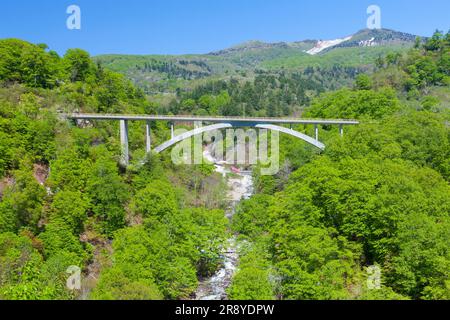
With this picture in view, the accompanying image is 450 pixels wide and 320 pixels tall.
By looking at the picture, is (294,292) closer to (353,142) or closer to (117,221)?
(117,221)

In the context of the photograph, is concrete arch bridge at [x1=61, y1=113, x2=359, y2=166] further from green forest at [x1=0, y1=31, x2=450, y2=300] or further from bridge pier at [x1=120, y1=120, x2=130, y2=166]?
green forest at [x1=0, y1=31, x2=450, y2=300]

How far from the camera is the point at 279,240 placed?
19.3 meters

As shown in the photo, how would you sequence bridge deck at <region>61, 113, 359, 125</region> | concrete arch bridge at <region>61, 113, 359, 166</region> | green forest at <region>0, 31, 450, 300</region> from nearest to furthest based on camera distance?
green forest at <region>0, 31, 450, 300</region>, bridge deck at <region>61, 113, 359, 125</region>, concrete arch bridge at <region>61, 113, 359, 166</region>

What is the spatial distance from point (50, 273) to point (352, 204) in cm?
1295

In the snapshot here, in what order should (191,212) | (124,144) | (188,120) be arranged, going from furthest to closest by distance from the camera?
(188,120) → (124,144) → (191,212)

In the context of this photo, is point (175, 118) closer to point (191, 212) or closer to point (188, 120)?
point (188, 120)

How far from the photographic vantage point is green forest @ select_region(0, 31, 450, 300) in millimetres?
16281

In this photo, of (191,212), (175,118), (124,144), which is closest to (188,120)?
(175,118)

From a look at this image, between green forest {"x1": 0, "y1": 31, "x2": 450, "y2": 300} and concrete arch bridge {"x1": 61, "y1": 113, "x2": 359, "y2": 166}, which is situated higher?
concrete arch bridge {"x1": 61, "y1": 113, "x2": 359, "y2": 166}

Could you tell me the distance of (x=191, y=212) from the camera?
983 inches

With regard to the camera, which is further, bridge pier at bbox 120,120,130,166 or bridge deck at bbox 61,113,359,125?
bridge pier at bbox 120,120,130,166

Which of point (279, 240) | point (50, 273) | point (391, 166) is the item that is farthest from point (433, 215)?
point (50, 273)

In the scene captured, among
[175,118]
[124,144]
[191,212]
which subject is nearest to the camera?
[191,212]

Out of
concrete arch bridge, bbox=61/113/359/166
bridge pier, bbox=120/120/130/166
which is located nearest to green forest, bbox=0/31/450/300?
bridge pier, bbox=120/120/130/166
